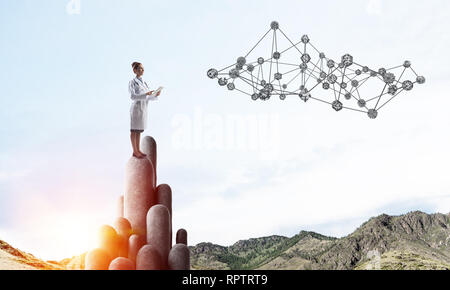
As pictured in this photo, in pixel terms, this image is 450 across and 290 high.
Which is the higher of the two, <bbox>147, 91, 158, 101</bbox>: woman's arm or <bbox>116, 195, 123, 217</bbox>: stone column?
<bbox>147, 91, 158, 101</bbox>: woman's arm

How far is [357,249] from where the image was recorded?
35.4 m

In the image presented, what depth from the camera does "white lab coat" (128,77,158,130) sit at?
12320 mm

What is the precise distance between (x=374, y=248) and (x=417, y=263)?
461 centimetres

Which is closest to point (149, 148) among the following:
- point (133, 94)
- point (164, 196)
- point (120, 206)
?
point (164, 196)

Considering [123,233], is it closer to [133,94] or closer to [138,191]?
[138,191]

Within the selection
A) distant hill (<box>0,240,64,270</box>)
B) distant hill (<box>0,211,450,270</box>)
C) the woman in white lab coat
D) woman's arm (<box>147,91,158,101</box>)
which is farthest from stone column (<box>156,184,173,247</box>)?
distant hill (<box>0,211,450,270</box>)

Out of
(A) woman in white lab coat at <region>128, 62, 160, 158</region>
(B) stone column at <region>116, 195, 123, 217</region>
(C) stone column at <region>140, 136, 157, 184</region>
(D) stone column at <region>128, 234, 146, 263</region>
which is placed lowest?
(D) stone column at <region>128, 234, 146, 263</region>

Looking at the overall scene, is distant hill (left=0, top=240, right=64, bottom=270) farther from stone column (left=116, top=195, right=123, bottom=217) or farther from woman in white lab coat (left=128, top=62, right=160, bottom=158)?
woman in white lab coat (left=128, top=62, right=160, bottom=158)

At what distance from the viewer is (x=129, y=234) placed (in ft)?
38.3

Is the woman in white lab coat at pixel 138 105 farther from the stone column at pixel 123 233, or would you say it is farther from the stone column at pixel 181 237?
the stone column at pixel 181 237

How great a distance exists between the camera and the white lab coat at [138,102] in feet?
40.4

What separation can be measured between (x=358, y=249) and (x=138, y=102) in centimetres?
2795

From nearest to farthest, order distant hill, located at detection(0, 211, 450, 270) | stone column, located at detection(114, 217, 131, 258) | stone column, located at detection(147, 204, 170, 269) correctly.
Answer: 1. stone column, located at detection(114, 217, 131, 258)
2. stone column, located at detection(147, 204, 170, 269)
3. distant hill, located at detection(0, 211, 450, 270)
